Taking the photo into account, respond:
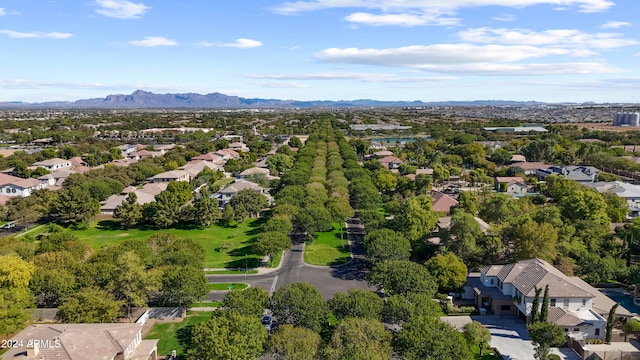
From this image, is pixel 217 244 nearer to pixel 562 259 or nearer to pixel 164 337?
pixel 164 337

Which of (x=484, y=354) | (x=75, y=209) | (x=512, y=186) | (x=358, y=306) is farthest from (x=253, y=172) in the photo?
(x=484, y=354)

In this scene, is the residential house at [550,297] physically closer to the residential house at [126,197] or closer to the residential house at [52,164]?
the residential house at [126,197]

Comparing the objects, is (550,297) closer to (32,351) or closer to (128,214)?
(32,351)

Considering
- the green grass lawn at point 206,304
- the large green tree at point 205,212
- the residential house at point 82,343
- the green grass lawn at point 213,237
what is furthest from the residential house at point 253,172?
the residential house at point 82,343

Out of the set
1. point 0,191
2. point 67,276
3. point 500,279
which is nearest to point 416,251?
point 500,279

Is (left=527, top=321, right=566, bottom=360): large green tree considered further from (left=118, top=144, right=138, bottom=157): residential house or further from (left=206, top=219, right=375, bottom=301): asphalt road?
(left=118, top=144, right=138, bottom=157): residential house

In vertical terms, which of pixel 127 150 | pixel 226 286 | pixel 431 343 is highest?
pixel 127 150
